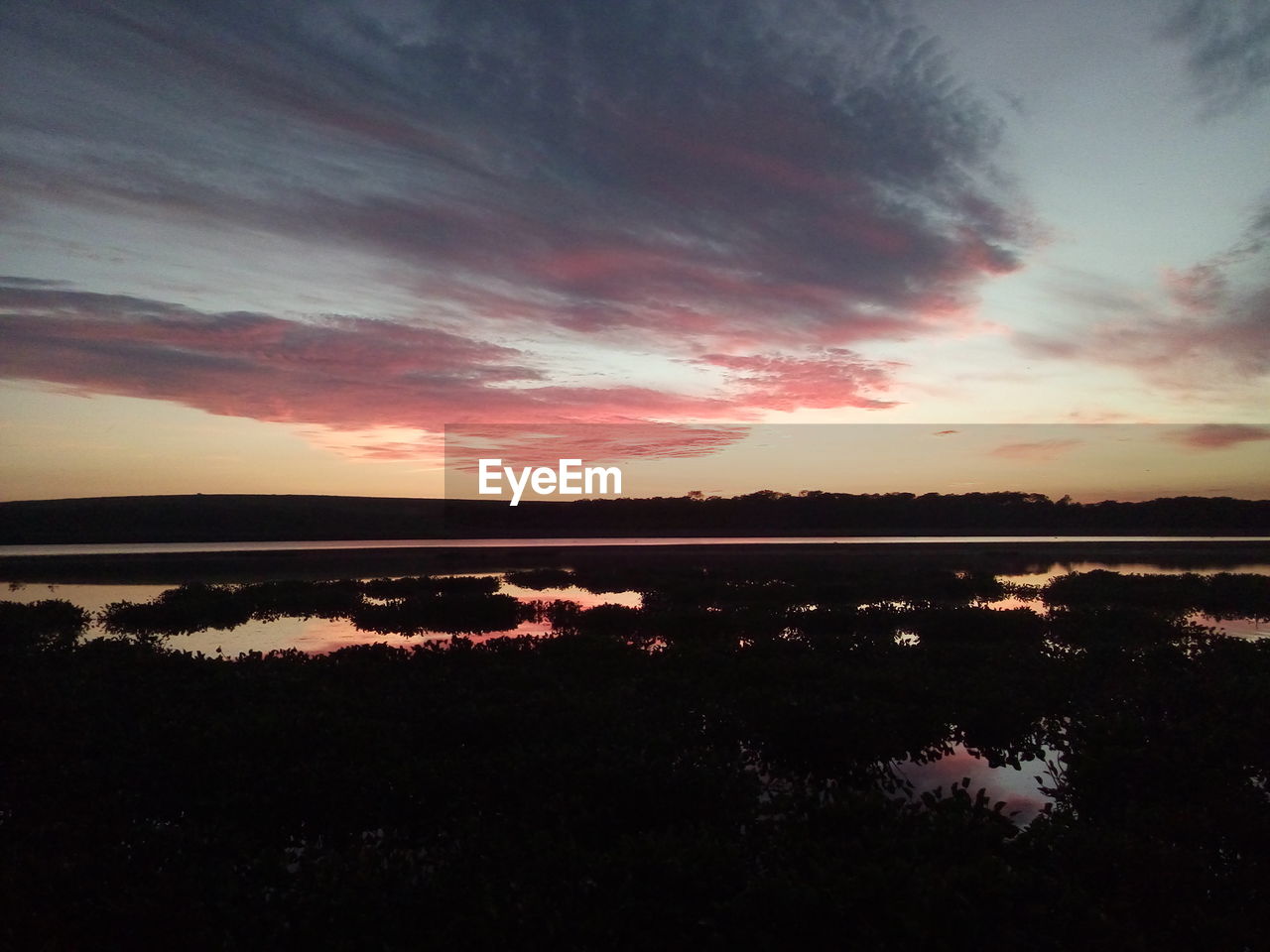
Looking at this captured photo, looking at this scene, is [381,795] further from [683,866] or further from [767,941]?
[767,941]

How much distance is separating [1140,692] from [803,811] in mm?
8171

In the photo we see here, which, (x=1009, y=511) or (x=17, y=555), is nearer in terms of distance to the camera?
(x=17, y=555)

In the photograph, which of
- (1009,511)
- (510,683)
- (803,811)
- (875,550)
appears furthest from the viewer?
(1009,511)

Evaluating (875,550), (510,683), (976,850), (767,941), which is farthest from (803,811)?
(875,550)

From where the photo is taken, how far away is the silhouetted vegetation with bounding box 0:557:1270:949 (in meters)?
7.28

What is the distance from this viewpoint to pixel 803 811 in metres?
9.96

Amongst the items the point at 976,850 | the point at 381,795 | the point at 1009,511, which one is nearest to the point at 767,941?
the point at 976,850

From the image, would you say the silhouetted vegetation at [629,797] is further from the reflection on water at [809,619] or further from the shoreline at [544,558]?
the shoreline at [544,558]

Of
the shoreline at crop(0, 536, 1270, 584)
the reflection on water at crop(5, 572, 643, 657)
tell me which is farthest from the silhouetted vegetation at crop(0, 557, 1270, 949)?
the shoreline at crop(0, 536, 1270, 584)

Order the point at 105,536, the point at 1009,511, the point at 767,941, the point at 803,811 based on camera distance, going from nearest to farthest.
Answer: the point at 767,941 < the point at 803,811 < the point at 105,536 < the point at 1009,511

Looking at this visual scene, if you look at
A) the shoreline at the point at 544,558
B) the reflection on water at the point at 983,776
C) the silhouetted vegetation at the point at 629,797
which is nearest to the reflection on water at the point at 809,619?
the reflection on water at the point at 983,776

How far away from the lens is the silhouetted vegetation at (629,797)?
7.28 meters

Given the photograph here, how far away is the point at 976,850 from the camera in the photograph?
27.5 ft

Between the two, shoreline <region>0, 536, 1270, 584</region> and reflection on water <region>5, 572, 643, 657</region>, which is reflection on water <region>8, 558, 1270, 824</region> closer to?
reflection on water <region>5, 572, 643, 657</region>
